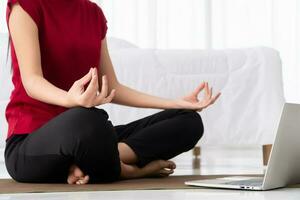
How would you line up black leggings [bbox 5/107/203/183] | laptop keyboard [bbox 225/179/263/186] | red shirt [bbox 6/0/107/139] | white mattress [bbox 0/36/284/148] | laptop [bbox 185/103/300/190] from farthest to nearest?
white mattress [bbox 0/36/284/148]
red shirt [bbox 6/0/107/139]
black leggings [bbox 5/107/203/183]
laptop keyboard [bbox 225/179/263/186]
laptop [bbox 185/103/300/190]

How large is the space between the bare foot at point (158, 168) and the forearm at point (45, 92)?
408 millimetres

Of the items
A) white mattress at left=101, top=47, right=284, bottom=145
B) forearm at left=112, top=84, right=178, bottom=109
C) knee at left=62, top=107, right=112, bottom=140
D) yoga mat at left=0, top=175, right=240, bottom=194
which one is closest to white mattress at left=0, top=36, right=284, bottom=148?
white mattress at left=101, top=47, right=284, bottom=145

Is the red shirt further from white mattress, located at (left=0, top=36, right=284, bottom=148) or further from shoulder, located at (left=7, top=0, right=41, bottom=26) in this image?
white mattress, located at (left=0, top=36, right=284, bottom=148)

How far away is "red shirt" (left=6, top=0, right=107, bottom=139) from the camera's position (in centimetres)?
167

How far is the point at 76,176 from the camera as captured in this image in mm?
1644

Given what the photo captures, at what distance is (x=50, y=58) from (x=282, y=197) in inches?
29.2

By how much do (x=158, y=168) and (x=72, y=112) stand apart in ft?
1.33

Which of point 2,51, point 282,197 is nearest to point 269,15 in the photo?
point 2,51

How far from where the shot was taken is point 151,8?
13.7ft

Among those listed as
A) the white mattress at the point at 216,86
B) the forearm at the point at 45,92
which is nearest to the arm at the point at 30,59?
the forearm at the point at 45,92

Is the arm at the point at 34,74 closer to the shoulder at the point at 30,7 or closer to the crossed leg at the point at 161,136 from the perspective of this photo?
the shoulder at the point at 30,7

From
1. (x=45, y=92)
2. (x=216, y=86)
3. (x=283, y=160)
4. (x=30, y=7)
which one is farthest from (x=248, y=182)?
(x=216, y=86)

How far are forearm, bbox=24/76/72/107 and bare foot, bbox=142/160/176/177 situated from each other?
41cm

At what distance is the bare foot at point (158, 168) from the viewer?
71.9 inches
